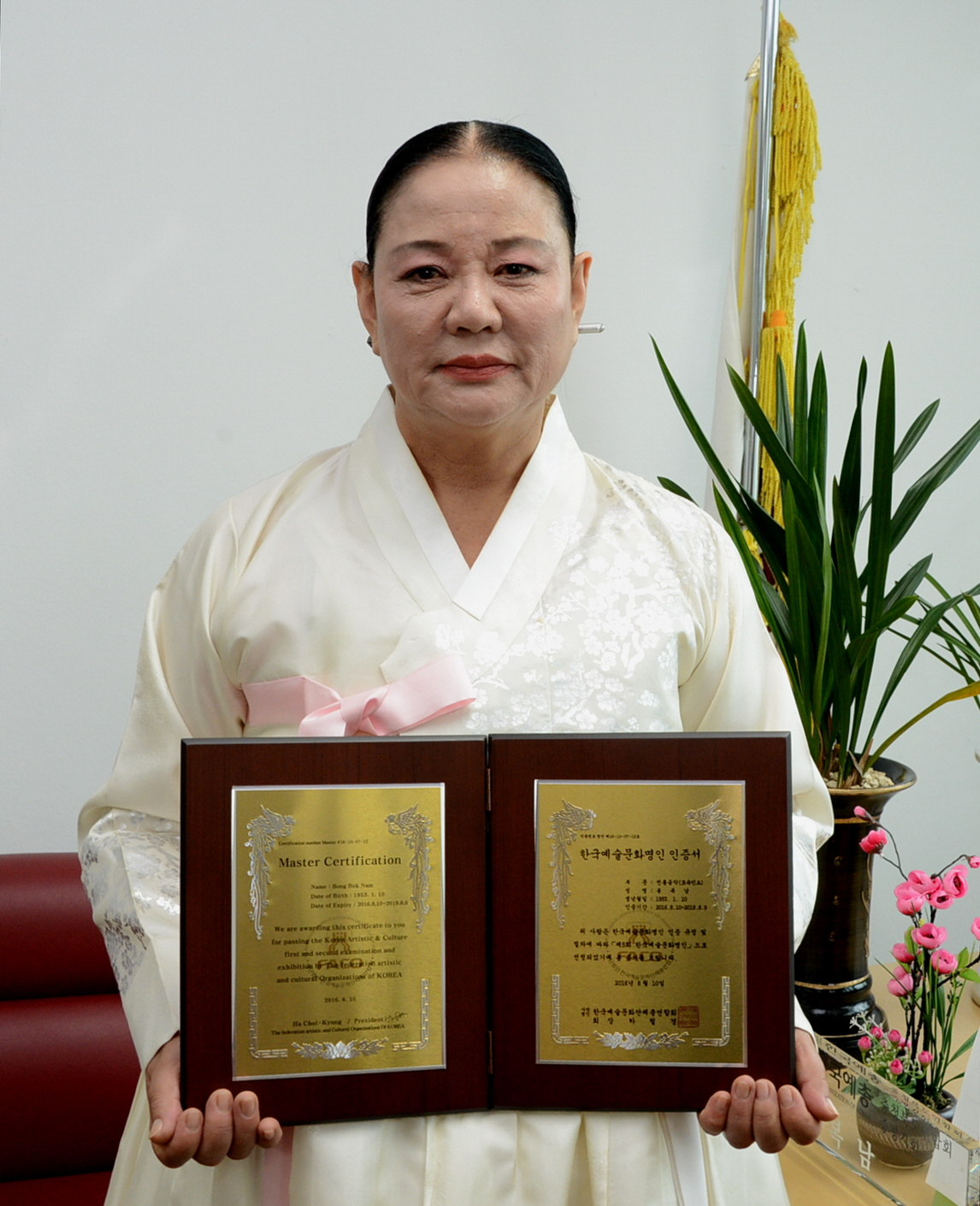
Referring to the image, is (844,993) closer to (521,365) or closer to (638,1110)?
(638,1110)

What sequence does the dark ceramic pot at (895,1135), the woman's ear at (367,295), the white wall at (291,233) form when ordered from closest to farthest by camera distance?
the woman's ear at (367,295) < the dark ceramic pot at (895,1135) < the white wall at (291,233)

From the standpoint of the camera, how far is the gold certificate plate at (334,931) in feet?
2.30

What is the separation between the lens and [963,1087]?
99 centimetres

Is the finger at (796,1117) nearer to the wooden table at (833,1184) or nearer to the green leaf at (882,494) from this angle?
the wooden table at (833,1184)

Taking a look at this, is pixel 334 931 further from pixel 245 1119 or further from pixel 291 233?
pixel 291 233

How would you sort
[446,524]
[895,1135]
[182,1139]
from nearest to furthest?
[182,1139] < [446,524] < [895,1135]

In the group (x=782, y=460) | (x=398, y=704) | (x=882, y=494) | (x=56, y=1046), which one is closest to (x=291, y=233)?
(x=782, y=460)

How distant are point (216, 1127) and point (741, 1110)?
0.34m

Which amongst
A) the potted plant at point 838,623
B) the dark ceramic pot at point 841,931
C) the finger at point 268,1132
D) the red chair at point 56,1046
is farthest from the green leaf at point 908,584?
the red chair at point 56,1046

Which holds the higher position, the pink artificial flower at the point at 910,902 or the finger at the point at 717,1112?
the pink artificial flower at the point at 910,902

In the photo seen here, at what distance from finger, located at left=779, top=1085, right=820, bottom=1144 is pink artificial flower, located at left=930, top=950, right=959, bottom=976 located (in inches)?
17.5

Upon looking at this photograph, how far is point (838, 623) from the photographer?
134cm

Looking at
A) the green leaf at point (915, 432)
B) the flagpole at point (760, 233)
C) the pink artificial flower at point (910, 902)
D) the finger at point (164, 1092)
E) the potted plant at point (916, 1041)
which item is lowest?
the potted plant at point (916, 1041)

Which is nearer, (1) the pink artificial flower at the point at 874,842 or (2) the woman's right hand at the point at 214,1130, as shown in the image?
(2) the woman's right hand at the point at 214,1130
